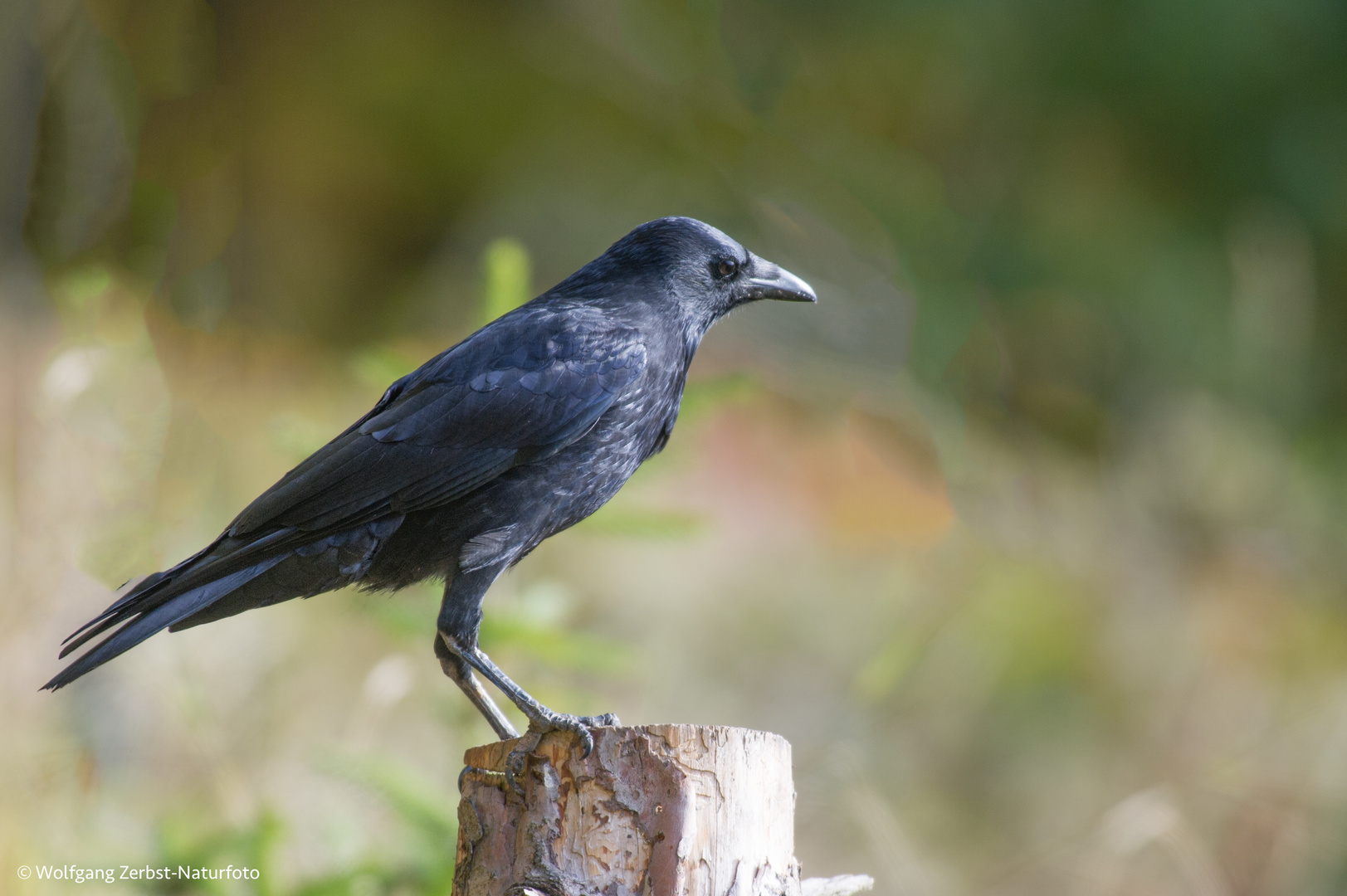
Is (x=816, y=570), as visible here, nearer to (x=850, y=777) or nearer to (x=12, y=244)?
(x=850, y=777)

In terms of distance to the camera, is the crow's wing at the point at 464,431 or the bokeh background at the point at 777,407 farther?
the bokeh background at the point at 777,407

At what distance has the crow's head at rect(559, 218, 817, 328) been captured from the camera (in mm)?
3121

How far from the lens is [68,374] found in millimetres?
4340

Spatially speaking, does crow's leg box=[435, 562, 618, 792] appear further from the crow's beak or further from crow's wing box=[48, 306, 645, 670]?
the crow's beak

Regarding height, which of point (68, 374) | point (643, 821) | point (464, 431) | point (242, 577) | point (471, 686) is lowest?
point (643, 821)

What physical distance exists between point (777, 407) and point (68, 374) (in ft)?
21.6

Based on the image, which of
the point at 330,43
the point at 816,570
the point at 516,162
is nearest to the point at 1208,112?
the point at 816,570

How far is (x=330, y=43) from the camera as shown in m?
10.6

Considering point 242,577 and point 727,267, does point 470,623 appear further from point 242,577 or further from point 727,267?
point 727,267

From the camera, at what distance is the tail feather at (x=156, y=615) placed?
7.94 feet


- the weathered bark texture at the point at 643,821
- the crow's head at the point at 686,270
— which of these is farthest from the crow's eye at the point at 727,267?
the weathered bark texture at the point at 643,821

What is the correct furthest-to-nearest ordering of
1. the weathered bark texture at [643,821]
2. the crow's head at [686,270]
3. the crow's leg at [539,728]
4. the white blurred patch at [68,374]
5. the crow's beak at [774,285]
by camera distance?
the white blurred patch at [68,374]
the crow's beak at [774,285]
the crow's head at [686,270]
the crow's leg at [539,728]
the weathered bark texture at [643,821]

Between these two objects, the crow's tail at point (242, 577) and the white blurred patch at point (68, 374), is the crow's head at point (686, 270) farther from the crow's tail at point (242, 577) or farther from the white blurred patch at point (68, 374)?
the white blurred patch at point (68, 374)

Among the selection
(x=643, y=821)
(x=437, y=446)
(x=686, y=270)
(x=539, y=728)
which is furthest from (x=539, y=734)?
(x=686, y=270)
